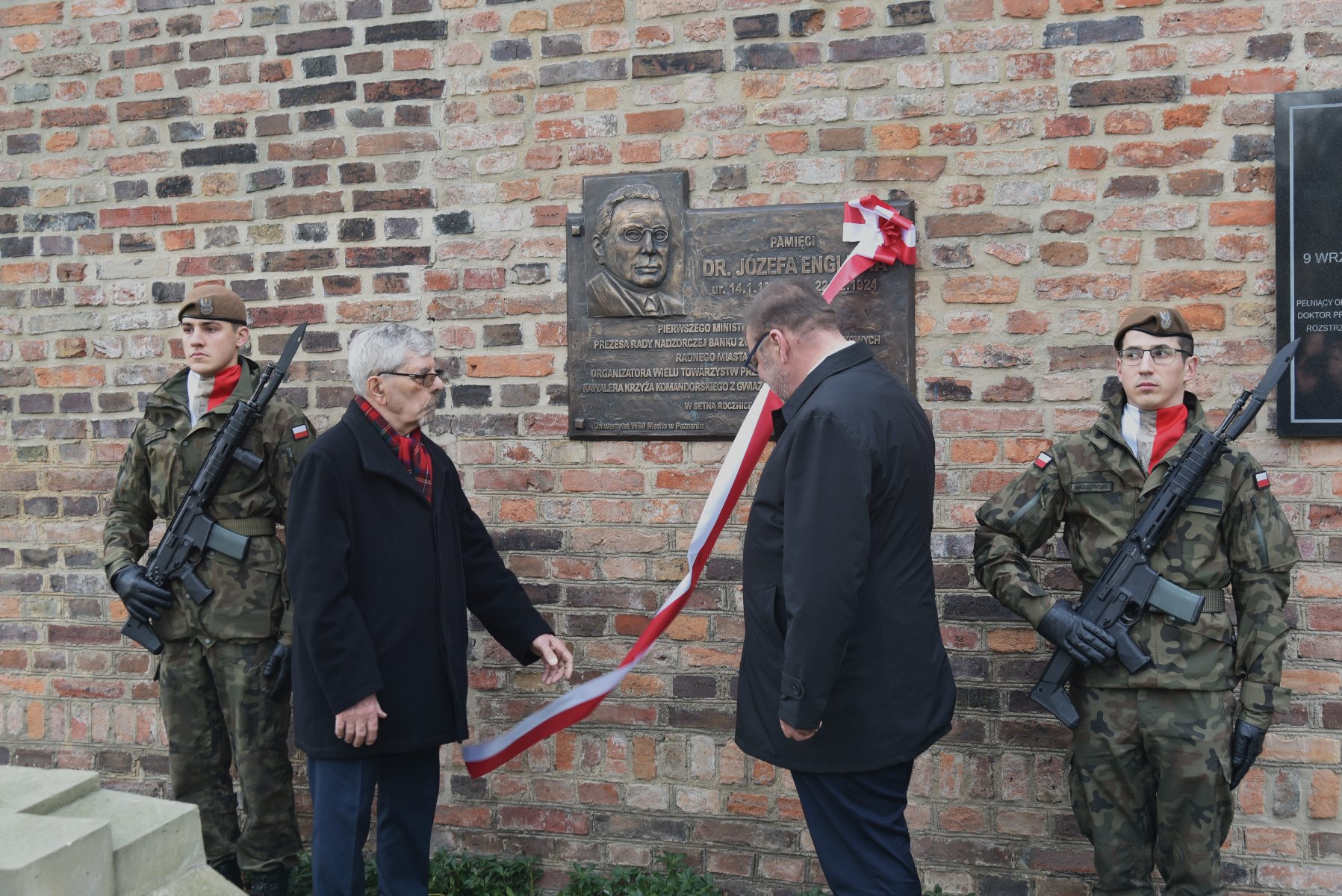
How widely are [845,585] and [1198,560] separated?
1131 millimetres

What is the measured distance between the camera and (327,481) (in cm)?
299

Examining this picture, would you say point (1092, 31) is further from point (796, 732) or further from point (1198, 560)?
point (796, 732)

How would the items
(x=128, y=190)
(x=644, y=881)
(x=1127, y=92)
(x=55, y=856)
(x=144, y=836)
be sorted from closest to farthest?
(x=55, y=856) → (x=144, y=836) → (x=1127, y=92) → (x=644, y=881) → (x=128, y=190)

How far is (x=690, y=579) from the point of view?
3492mm

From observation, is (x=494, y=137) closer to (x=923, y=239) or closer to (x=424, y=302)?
(x=424, y=302)

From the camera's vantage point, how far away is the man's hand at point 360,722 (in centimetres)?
294

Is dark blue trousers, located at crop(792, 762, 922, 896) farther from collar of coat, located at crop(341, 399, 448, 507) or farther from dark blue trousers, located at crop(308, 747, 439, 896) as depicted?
collar of coat, located at crop(341, 399, 448, 507)

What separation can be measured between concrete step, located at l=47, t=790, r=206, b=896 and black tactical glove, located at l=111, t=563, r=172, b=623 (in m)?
1.51

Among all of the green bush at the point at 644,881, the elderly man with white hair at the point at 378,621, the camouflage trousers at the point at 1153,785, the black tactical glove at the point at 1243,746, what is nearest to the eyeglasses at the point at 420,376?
the elderly man with white hair at the point at 378,621

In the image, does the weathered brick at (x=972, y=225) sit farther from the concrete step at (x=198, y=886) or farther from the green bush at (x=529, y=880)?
the concrete step at (x=198, y=886)

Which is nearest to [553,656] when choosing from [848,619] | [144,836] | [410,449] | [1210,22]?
[410,449]

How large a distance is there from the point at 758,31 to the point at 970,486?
1.61 metres

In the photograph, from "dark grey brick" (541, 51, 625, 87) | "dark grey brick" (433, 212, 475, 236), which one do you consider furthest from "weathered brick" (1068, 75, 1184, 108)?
"dark grey brick" (433, 212, 475, 236)

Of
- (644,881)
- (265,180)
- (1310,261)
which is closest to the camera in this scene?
(1310,261)
